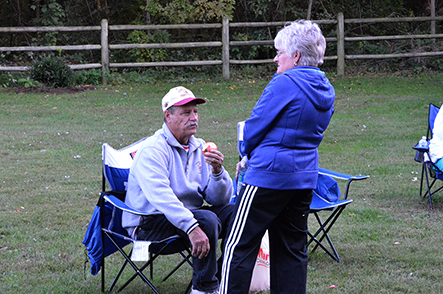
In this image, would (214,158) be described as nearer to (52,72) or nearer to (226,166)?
(226,166)

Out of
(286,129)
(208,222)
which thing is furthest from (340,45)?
(286,129)

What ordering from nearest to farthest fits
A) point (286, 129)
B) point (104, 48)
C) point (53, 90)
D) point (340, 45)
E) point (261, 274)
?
1. point (286, 129)
2. point (261, 274)
3. point (53, 90)
4. point (104, 48)
5. point (340, 45)

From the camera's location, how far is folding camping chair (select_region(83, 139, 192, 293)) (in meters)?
3.28

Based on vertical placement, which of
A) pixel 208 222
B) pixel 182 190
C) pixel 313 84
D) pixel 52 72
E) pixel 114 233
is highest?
pixel 313 84

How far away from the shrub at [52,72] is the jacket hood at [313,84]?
12.0 metres

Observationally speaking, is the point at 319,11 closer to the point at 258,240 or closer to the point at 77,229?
the point at 77,229

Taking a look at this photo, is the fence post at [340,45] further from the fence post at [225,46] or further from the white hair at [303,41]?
the white hair at [303,41]

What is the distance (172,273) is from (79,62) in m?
13.8

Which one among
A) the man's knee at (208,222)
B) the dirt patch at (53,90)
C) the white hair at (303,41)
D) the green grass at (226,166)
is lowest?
the green grass at (226,166)

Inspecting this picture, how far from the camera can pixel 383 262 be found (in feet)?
13.3

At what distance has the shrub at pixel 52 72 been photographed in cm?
1391

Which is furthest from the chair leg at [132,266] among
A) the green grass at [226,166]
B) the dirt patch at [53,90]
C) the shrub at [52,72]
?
the shrub at [52,72]

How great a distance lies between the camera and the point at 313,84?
272 cm

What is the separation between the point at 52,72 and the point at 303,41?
12.2 metres
